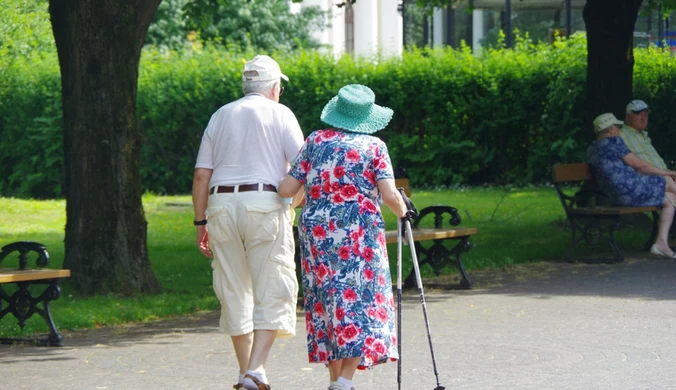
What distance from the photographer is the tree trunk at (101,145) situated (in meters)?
10.8

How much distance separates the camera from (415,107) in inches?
998

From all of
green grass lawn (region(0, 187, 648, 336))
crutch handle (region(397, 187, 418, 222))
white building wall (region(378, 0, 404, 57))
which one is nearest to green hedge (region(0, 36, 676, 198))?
green grass lawn (region(0, 187, 648, 336))

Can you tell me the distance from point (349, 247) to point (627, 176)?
8051 millimetres

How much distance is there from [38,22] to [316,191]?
2542 cm

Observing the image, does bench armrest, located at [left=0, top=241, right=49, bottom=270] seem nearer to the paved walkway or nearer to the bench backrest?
the paved walkway

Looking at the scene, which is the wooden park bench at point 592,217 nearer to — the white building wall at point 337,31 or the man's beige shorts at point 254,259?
the man's beige shorts at point 254,259

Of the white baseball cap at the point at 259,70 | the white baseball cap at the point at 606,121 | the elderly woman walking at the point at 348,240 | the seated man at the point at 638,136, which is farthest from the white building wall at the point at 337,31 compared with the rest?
the elderly woman walking at the point at 348,240

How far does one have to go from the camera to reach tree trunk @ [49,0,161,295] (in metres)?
10.8

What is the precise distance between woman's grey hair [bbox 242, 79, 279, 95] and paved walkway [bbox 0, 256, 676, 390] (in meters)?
1.75

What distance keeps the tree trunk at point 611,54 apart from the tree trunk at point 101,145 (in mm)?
7153

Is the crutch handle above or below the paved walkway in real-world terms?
above

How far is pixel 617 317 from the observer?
383 inches

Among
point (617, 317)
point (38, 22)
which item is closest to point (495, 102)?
point (38, 22)

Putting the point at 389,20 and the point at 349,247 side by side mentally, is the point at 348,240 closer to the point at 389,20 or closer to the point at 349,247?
the point at 349,247
